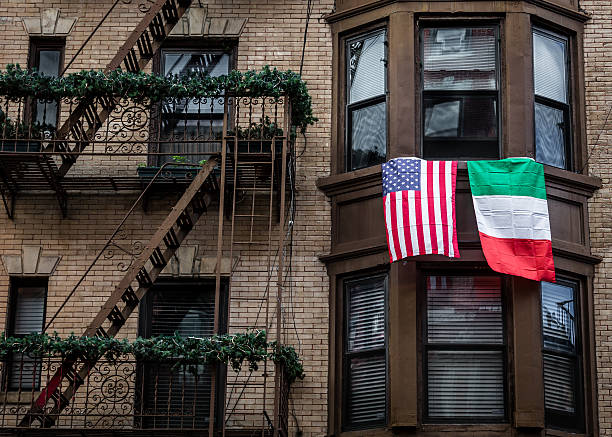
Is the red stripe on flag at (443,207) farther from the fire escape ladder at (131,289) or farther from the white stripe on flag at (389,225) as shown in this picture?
the fire escape ladder at (131,289)

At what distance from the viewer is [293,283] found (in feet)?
52.2

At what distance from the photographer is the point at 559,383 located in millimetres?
15008

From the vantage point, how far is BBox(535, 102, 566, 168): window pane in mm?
16047

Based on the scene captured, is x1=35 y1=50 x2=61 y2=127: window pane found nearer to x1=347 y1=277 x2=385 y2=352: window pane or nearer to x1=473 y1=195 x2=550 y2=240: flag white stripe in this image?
x1=347 y1=277 x2=385 y2=352: window pane

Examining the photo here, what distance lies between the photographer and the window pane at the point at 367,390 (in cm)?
1495

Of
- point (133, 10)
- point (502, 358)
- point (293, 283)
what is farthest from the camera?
point (133, 10)

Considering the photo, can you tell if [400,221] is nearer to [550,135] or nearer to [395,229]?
[395,229]

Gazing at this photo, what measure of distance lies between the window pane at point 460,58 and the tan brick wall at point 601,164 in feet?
4.72

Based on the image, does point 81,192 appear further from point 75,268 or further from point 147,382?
point 147,382

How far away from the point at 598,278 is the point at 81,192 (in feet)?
22.4

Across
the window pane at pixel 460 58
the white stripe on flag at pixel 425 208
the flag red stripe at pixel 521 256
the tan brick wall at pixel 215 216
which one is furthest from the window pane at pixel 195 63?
the flag red stripe at pixel 521 256

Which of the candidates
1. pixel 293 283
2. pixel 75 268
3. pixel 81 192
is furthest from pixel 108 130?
pixel 293 283

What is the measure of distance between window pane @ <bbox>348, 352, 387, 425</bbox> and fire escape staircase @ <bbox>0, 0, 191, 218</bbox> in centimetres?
436

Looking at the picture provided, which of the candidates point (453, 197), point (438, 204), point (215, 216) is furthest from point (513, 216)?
point (215, 216)
